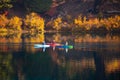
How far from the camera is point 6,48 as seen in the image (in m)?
60.0

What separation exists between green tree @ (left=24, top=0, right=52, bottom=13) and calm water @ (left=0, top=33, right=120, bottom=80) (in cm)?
2185

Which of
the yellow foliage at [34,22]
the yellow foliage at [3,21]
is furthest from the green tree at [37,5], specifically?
the yellow foliage at [3,21]

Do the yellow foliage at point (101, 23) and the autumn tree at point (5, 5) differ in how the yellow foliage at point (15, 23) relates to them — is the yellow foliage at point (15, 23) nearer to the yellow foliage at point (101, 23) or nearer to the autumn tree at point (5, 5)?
the autumn tree at point (5, 5)

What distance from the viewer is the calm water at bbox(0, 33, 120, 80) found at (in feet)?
140

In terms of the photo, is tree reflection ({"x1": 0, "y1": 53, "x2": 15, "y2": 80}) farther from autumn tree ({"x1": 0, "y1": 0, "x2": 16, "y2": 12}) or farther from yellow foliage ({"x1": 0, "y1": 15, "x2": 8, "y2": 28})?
autumn tree ({"x1": 0, "y1": 0, "x2": 16, "y2": 12})

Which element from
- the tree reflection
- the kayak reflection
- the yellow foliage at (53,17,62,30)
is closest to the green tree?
the yellow foliage at (53,17,62,30)

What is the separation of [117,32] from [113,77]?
4132cm

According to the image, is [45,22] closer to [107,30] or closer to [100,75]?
[107,30]

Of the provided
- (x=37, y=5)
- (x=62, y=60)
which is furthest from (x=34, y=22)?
(x=62, y=60)

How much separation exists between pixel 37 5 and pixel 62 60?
40.3 metres

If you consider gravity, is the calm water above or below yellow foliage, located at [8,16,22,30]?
below

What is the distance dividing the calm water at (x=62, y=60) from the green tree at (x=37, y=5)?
21851 millimetres

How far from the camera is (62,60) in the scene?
5072 centimetres

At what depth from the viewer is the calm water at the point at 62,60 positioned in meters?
42.8
